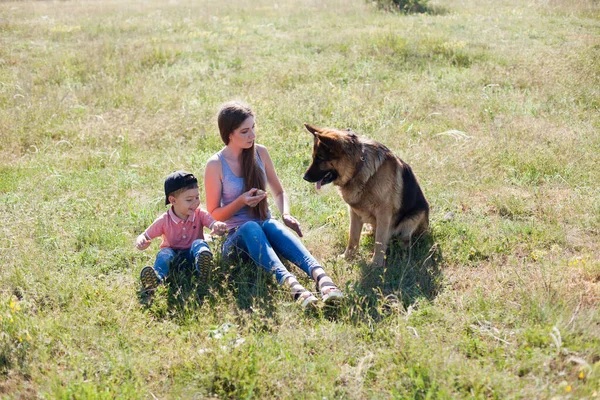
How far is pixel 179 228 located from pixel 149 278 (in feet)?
1.83

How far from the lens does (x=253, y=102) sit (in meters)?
8.80

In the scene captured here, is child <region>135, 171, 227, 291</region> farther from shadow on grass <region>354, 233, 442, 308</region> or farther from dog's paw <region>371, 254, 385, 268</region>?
dog's paw <region>371, 254, 385, 268</region>

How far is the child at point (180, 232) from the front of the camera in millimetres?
3984

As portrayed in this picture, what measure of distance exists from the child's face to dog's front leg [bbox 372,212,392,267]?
171cm

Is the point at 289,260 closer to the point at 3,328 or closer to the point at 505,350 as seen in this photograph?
the point at 505,350

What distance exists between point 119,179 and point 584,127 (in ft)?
22.3

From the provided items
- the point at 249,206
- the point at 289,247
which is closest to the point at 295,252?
the point at 289,247

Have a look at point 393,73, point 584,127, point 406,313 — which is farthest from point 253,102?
point 406,313

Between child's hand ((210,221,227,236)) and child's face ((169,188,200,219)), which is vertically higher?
child's face ((169,188,200,219))

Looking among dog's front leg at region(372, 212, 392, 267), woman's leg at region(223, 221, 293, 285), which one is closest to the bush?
dog's front leg at region(372, 212, 392, 267)

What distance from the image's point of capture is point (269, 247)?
13.6ft

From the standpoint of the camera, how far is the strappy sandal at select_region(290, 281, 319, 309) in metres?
3.70

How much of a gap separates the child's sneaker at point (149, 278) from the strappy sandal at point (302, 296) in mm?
1088

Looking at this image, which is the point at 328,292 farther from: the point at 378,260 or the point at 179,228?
the point at 179,228
